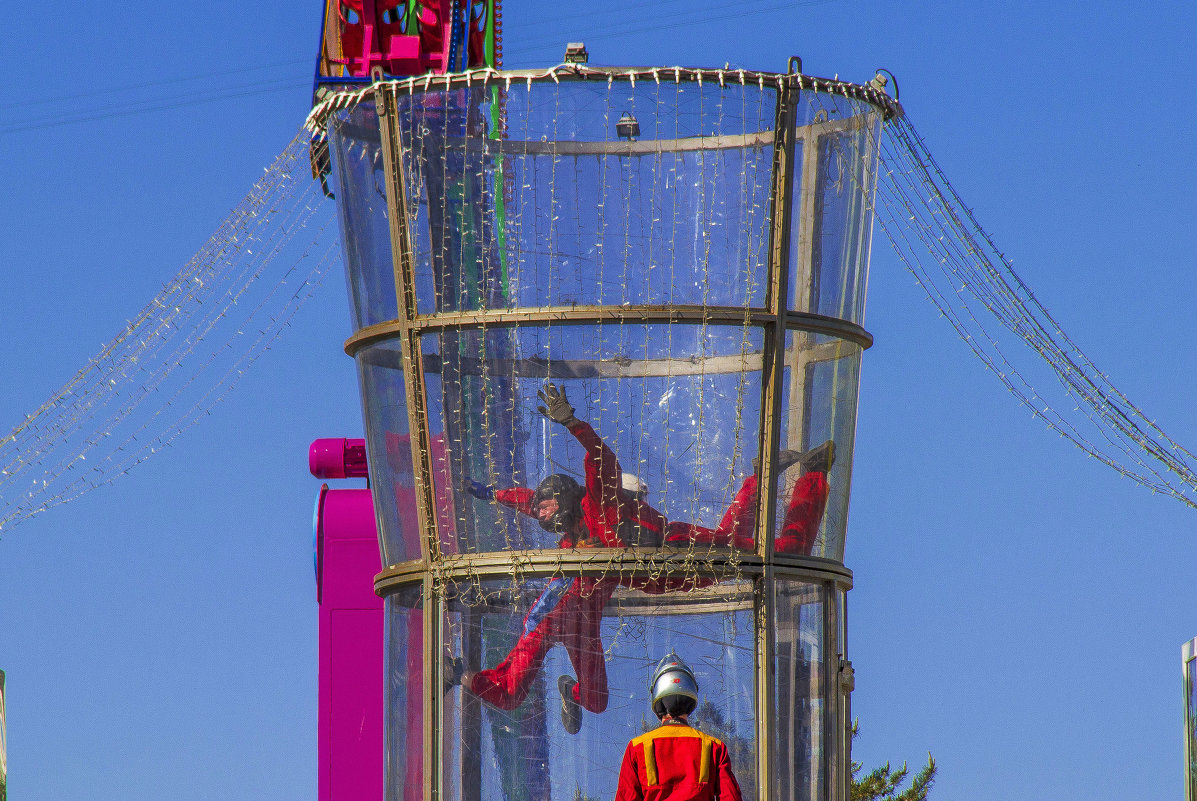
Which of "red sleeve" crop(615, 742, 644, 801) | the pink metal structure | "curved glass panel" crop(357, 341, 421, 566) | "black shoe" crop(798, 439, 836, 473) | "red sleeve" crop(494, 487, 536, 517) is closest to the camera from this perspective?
"red sleeve" crop(615, 742, 644, 801)

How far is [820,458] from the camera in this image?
1470 centimetres

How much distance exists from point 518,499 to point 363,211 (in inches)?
96.2

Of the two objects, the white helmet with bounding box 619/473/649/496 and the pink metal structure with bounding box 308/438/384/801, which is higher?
the white helmet with bounding box 619/473/649/496

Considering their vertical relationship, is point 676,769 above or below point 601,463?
below

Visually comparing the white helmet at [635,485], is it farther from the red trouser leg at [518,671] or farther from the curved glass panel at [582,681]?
the red trouser leg at [518,671]

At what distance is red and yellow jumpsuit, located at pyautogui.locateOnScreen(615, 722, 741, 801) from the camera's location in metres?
11.5

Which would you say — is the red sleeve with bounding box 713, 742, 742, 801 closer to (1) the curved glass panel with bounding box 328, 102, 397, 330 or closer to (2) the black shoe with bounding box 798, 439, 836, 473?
(2) the black shoe with bounding box 798, 439, 836, 473

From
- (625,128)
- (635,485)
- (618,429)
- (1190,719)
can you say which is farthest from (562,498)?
(1190,719)

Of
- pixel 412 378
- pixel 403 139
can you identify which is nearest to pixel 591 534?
pixel 412 378

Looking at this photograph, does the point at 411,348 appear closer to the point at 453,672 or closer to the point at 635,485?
the point at 635,485

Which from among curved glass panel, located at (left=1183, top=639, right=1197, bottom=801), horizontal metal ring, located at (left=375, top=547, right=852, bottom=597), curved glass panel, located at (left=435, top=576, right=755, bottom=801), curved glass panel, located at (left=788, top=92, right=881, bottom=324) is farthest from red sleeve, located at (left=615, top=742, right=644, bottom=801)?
curved glass panel, located at (left=1183, top=639, right=1197, bottom=801)

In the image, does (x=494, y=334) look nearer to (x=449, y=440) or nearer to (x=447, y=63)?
(x=449, y=440)

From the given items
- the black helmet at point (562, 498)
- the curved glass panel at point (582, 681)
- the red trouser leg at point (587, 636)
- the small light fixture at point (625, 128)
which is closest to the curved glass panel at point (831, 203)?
the small light fixture at point (625, 128)

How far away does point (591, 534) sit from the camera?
1415 cm
